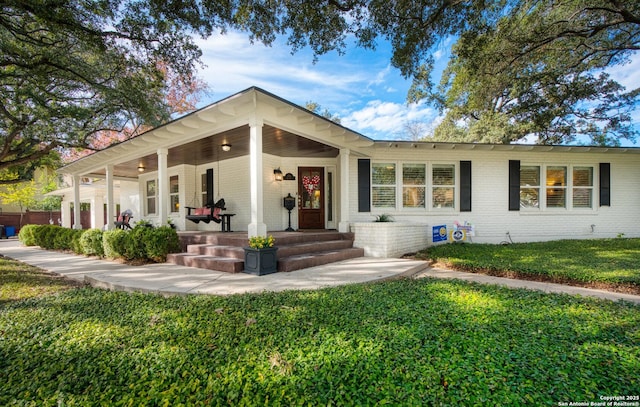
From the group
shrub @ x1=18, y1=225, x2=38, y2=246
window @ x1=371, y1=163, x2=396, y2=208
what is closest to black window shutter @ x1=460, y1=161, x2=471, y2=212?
window @ x1=371, y1=163, x2=396, y2=208

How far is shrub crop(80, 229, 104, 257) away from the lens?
7.01 m

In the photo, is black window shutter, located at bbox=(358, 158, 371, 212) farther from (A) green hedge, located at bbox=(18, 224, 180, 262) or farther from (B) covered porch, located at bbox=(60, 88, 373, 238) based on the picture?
(A) green hedge, located at bbox=(18, 224, 180, 262)

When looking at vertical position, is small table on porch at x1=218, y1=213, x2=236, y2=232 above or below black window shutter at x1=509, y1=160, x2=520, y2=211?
below

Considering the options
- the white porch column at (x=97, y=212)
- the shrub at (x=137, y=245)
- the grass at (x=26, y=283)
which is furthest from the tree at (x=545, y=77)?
the white porch column at (x=97, y=212)

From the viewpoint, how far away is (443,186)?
27.9 ft

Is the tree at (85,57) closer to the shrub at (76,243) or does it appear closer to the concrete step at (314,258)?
the shrub at (76,243)

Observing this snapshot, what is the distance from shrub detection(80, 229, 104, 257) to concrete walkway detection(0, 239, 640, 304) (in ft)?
3.47

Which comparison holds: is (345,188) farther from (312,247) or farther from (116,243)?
(116,243)

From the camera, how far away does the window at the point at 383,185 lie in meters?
8.35

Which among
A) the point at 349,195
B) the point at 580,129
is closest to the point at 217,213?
the point at 349,195

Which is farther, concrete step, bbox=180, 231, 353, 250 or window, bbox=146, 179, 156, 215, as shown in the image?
window, bbox=146, 179, 156, 215

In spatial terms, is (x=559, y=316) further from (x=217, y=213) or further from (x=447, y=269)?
(x=217, y=213)

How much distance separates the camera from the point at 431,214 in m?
8.41

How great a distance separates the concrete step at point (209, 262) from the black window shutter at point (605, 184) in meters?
11.2
